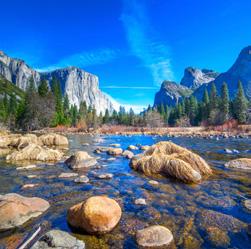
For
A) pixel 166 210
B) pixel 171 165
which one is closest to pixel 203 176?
pixel 171 165

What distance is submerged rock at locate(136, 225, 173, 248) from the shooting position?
5262mm

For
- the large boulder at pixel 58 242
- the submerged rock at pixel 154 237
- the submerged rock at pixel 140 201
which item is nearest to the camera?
the large boulder at pixel 58 242

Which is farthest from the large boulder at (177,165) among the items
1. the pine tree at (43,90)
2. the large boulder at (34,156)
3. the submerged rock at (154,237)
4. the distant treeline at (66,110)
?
the pine tree at (43,90)

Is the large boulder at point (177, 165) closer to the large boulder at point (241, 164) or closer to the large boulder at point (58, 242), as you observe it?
the large boulder at point (241, 164)

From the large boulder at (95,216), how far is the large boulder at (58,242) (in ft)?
1.69

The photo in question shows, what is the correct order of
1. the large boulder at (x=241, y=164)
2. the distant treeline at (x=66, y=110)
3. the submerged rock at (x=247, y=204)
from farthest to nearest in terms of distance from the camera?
the distant treeline at (x=66, y=110)
the large boulder at (x=241, y=164)
the submerged rock at (x=247, y=204)

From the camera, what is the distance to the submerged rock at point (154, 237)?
5.26 metres

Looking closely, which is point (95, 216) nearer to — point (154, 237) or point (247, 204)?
point (154, 237)

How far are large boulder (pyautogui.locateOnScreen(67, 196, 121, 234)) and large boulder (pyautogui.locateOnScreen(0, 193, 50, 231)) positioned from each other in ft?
4.06

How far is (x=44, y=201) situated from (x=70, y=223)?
192 centimetres

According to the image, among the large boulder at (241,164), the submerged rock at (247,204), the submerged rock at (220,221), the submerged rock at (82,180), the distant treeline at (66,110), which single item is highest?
the distant treeline at (66,110)

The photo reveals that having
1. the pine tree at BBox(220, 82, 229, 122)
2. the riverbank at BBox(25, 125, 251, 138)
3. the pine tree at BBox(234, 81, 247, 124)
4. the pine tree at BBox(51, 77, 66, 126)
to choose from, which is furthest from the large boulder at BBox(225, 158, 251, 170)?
the pine tree at BBox(234, 81, 247, 124)

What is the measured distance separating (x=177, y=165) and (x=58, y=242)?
23.7 ft

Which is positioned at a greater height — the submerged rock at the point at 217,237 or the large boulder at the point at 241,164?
the large boulder at the point at 241,164
